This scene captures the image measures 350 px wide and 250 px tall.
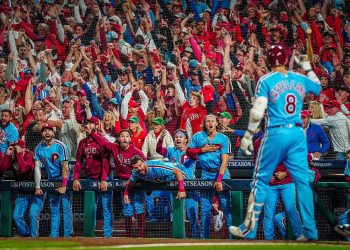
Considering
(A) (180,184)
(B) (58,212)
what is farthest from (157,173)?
(B) (58,212)

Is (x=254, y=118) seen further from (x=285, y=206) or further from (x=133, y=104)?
(x=133, y=104)

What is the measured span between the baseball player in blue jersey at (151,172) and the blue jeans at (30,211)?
4.80ft

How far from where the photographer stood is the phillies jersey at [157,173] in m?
9.81

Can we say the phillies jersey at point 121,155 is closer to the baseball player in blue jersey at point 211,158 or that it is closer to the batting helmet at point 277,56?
the baseball player in blue jersey at point 211,158

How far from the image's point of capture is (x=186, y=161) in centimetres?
1058

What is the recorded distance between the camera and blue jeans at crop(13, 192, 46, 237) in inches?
412

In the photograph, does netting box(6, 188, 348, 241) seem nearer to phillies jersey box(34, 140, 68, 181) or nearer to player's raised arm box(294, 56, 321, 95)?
phillies jersey box(34, 140, 68, 181)

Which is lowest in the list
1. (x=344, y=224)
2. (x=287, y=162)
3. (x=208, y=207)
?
(x=344, y=224)

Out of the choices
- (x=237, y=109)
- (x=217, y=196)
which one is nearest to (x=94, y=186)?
(x=217, y=196)

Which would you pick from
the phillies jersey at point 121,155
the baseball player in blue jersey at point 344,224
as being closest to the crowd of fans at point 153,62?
the phillies jersey at point 121,155

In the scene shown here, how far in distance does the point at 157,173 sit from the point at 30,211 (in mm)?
2000

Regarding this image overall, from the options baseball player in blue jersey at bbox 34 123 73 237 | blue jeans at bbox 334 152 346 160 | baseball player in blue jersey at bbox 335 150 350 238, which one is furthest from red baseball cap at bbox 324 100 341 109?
baseball player in blue jersey at bbox 34 123 73 237

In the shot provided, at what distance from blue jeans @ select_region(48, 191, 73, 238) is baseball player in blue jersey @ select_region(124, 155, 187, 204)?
3.26ft

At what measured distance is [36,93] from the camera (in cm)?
1438
